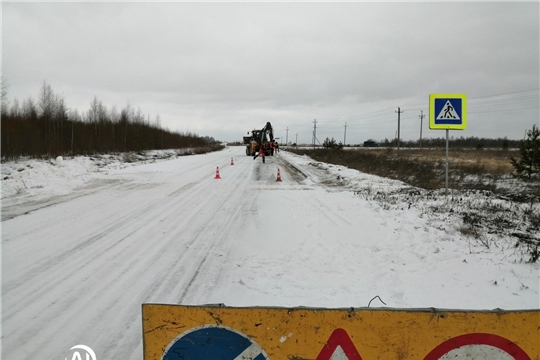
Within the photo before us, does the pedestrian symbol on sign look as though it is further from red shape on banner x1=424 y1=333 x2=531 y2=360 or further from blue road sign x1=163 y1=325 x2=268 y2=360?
blue road sign x1=163 y1=325 x2=268 y2=360

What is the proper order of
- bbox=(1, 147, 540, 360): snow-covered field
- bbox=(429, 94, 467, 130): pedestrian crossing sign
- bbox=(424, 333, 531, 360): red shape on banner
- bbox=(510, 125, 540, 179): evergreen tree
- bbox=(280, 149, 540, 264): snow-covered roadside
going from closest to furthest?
bbox=(424, 333, 531, 360): red shape on banner < bbox=(1, 147, 540, 360): snow-covered field < bbox=(280, 149, 540, 264): snow-covered roadside < bbox=(429, 94, 467, 130): pedestrian crossing sign < bbox=(510, 125, 540, 179): evergreen tree

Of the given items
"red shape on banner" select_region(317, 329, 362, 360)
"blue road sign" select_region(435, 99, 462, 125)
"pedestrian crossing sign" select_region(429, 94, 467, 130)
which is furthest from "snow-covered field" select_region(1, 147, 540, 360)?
"blue road sign" select_region(435, 99, 462, 125)

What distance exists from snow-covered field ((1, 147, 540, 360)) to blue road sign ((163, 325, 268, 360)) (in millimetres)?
1189

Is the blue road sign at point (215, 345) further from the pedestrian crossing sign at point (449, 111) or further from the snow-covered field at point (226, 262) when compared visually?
the pedestrian crossing sign at point (449, 111)

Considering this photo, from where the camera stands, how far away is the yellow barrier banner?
84.9 inches

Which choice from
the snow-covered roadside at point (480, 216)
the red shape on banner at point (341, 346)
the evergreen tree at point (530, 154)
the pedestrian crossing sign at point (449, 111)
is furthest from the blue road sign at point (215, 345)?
the evergreen tree at point (530, 154)

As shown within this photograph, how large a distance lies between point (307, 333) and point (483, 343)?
3.72 ft

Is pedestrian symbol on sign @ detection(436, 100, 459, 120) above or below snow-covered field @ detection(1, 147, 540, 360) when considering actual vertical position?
above

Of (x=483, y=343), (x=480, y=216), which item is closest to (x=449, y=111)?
(x=480, y=216)

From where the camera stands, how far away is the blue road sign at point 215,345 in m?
2.16

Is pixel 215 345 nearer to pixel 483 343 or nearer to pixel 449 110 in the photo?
pixel 483 343

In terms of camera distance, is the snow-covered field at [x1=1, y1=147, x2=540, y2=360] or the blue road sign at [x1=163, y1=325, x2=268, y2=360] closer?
the blue road sign at [x1=163, y1=325, x2=268, y2=360]

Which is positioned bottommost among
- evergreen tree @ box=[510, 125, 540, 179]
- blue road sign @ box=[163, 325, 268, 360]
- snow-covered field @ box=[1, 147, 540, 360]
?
snow-covered field @ box=[1, 147, 540, 360]

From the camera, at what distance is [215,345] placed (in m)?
2.17
